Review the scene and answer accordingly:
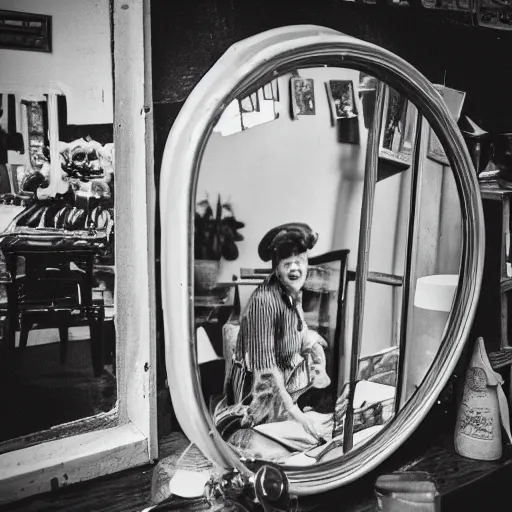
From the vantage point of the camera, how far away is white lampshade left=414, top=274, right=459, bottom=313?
6.68ft

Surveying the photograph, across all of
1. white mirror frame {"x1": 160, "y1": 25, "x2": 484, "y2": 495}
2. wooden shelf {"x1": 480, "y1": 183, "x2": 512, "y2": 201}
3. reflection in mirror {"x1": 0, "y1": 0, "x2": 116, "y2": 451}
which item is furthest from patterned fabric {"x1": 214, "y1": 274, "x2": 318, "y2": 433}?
wooden shelf {"x1": 480, "y1": 183, "x2": 512, "y2": 201}

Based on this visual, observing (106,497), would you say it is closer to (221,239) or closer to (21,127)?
(221,239)

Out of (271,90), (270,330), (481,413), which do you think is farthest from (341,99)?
(481,413)

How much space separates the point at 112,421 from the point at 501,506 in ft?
4.69

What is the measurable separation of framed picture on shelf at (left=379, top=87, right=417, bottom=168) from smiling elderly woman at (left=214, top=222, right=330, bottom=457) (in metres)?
0.40

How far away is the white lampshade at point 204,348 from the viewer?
152 cm

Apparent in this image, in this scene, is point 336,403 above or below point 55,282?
below

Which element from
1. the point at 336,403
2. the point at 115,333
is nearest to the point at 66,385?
the point at 115,333

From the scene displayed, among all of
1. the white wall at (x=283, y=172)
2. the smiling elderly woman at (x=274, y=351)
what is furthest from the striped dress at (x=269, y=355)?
the white wall at (x=283, y=172)

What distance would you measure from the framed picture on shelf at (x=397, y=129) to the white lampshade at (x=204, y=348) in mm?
796

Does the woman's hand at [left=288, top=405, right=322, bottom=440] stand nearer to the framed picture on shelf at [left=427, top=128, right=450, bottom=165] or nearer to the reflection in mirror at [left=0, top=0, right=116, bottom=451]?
the reflection in mirror at [left=0, top=0, right=116, bottom=451]

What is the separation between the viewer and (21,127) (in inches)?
50.4

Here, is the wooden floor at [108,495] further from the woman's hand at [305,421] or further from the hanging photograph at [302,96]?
the hanging photograph at [302,96]

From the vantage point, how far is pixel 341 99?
170cm
